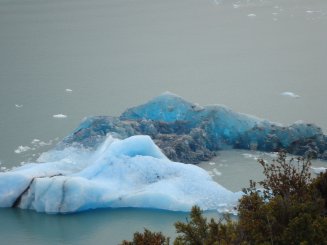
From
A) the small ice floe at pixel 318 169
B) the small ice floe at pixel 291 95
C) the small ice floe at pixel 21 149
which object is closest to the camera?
the small ice floe at pixel 318 169

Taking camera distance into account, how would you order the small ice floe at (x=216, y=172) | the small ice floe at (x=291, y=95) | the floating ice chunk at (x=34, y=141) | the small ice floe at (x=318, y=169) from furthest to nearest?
the small ice floe at (x=291, y=95)
the floating ice chunk at (x=34, y=141)
the small ice floe at (x=216, y=172)
the small ice floe at (x=318, y=169)

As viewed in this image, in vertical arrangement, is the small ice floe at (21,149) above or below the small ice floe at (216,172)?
above

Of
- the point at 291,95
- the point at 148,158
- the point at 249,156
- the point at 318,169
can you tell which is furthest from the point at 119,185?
the point at 291,95

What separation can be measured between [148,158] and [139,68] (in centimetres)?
519

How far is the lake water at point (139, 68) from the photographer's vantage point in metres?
6.03

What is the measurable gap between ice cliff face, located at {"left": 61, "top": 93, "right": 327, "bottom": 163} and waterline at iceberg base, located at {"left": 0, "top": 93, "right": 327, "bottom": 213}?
0.01 meters

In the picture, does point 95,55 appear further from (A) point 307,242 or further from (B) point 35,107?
(A) point 307,242

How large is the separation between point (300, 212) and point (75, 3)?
15.6 metres

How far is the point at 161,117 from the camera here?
8031mm

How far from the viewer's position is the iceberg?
600 centimetres

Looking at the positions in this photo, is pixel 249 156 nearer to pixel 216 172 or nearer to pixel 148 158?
pixel 216 172

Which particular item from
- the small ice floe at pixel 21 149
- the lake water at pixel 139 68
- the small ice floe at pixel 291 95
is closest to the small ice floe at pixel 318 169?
the lake water at pixel 139 68

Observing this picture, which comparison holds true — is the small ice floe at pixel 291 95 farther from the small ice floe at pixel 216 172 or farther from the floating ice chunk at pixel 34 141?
the floating ice chunk at pixel 34 141

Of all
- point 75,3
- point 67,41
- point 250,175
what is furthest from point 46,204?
point 75,3
